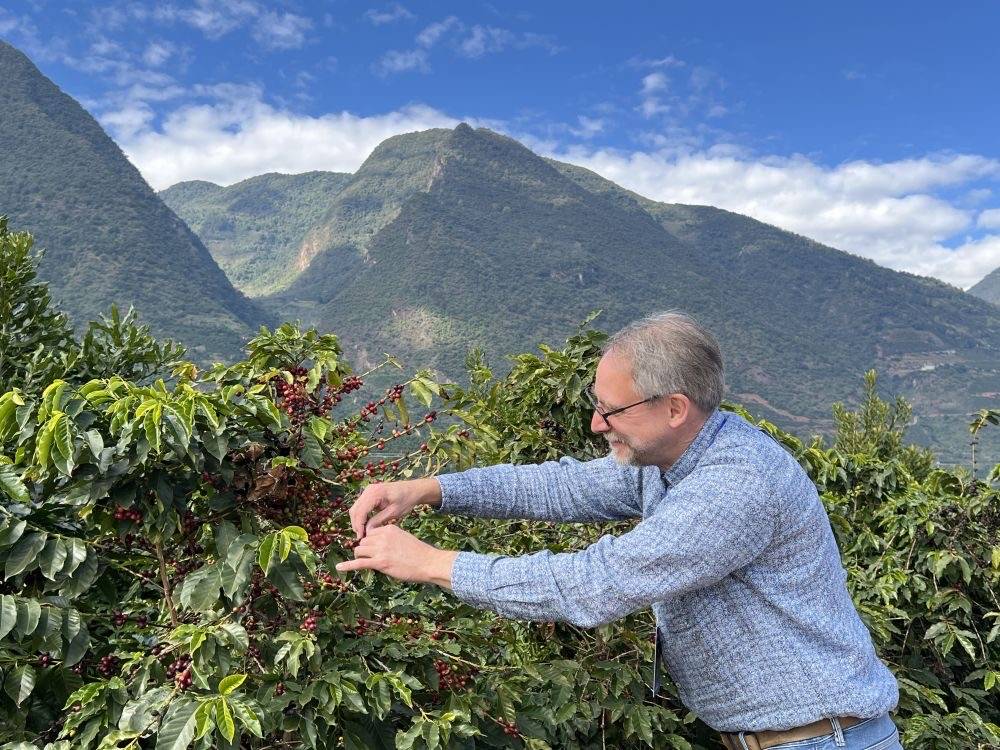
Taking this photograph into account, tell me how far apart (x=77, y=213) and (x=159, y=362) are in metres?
131

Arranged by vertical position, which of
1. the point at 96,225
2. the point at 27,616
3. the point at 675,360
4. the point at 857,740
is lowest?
the point at 857,740

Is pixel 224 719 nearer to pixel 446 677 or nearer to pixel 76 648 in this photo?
pixel 76 648

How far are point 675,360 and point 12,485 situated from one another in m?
1.78

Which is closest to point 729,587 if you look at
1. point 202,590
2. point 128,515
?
point 202,590

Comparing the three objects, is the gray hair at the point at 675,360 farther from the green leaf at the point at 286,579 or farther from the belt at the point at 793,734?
the green leaf at the point at 286,579

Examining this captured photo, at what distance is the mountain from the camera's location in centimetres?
10362

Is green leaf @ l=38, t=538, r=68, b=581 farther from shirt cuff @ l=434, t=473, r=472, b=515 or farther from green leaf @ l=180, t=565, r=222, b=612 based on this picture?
shirt cuff @ l=434, t=473, r=472, b=515

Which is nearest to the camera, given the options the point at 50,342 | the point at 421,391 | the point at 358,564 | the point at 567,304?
the point at 358,564

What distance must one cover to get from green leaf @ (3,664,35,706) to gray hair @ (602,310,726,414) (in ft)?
5.90

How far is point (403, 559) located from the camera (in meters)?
2.00

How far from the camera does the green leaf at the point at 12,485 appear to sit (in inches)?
75.7

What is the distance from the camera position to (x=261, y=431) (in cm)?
221

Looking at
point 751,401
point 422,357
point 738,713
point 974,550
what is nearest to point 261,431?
point 738,713

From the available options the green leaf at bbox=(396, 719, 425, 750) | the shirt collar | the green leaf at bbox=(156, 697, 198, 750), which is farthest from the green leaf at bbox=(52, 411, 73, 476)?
the shirt collar
